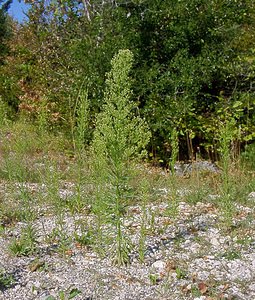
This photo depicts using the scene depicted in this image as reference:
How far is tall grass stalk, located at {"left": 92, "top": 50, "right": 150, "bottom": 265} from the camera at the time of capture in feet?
8.27

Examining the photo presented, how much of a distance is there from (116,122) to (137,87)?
13.3ft

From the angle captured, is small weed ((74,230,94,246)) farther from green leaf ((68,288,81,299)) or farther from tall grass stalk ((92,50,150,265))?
green leaf ((68,288,81,299))

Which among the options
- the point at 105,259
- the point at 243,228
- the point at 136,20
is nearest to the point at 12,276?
the point at 105,259

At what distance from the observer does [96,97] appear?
6738 mm

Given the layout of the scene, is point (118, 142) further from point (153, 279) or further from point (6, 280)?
point (6, 280)

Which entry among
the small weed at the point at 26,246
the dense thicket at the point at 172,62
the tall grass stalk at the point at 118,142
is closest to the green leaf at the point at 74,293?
the tall grass stalk at the point at 118,142

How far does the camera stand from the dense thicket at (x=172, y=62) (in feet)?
21.3

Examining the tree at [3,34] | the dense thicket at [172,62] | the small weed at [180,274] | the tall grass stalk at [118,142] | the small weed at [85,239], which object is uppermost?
the tree at [3,34]

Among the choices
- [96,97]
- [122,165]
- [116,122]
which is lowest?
[122,165]

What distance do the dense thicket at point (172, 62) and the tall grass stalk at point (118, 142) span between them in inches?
143

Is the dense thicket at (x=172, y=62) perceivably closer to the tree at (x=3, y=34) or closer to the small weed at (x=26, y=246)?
the small weed at (x=26, y=246)

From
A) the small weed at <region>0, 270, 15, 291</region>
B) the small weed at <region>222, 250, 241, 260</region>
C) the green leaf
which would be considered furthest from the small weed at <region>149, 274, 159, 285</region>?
the small weed at <region>0, 270, 15, 291</region>

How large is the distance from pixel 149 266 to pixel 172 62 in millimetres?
4394

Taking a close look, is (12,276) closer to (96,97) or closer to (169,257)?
(169,257)
